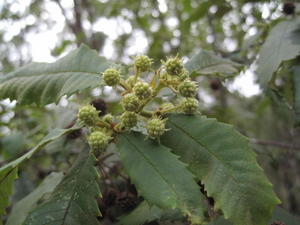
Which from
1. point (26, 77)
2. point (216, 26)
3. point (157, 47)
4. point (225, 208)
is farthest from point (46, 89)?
point (216, 26)

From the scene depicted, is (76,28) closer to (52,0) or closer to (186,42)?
(52,0)

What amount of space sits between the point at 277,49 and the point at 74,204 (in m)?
1.47

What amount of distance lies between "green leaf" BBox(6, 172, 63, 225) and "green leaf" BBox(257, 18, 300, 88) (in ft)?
4.40

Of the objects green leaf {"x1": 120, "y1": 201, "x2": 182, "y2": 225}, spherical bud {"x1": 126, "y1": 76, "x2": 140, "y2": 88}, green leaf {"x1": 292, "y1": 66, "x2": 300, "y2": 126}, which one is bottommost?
green leaf {"x1": 120, "y1": 201, "x2": 182, "y2": 225}

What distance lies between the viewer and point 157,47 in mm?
4473

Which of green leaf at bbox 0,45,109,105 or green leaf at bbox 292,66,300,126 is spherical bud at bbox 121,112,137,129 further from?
green leaf at bbox 292,66,300,126

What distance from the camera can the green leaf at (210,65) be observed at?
6.72 ft

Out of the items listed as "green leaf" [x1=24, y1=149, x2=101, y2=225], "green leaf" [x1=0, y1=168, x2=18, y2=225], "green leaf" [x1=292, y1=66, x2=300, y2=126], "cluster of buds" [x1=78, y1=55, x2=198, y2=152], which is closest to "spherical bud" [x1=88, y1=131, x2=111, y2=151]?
"cluster of buds" [x1=78, y1=55, x2=198, y2=152]

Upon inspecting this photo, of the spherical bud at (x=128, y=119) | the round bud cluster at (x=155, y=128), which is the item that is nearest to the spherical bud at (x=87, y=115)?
the spherical bud at (x=128, y=119)

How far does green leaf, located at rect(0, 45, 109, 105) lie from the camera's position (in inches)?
67.4

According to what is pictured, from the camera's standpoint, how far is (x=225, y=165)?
140cm

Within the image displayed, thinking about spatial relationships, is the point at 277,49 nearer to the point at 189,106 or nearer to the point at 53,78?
the point at 189,106

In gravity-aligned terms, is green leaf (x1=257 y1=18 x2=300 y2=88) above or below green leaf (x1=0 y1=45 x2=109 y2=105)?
below

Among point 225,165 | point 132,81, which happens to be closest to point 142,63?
point 132,81
